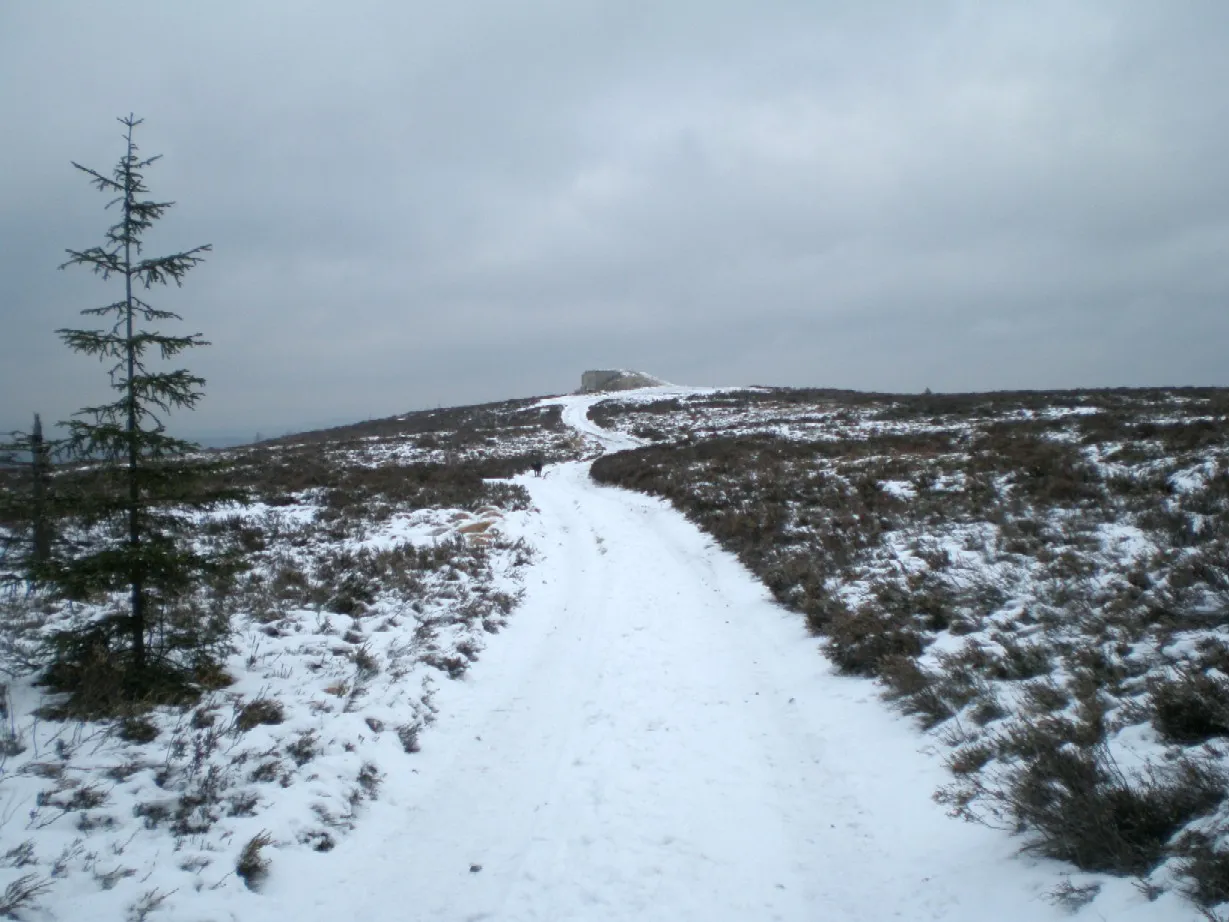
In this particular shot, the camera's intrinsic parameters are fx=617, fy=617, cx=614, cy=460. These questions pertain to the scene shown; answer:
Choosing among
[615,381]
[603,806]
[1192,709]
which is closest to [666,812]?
[603,806]

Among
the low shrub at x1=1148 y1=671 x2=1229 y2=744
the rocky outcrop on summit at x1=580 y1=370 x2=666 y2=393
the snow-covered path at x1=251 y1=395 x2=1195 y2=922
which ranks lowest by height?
the snow-covered path at x1=251 y1=395 x2=1195 y2=922

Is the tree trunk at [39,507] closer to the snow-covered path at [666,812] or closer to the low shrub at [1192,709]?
the snow-covered path at [666,812]

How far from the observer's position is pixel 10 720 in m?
5.11

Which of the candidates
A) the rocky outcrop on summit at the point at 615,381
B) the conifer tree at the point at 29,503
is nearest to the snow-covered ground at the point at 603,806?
the conifer tree at the point at 29,503

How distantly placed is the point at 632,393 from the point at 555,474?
154 feet

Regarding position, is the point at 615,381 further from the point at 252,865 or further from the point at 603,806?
the point at 252,865

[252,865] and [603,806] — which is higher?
[252,865]

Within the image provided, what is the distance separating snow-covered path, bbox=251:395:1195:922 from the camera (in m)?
4.12

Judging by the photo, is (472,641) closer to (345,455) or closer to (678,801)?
(678,801)

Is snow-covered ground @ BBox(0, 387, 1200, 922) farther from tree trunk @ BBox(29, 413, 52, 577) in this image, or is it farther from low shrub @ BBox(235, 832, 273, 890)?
tree trunk @ BBox(29, 413, 52, 577)

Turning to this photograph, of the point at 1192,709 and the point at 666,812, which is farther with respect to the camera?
the point at 666,812

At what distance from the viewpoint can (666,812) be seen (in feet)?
16.8

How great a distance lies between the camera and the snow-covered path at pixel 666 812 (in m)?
4.12

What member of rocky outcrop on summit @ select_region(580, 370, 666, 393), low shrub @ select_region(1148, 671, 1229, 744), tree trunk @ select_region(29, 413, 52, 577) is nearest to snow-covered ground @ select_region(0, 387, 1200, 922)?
low shrub @ select_region(1148, 671, 1229, 744)
